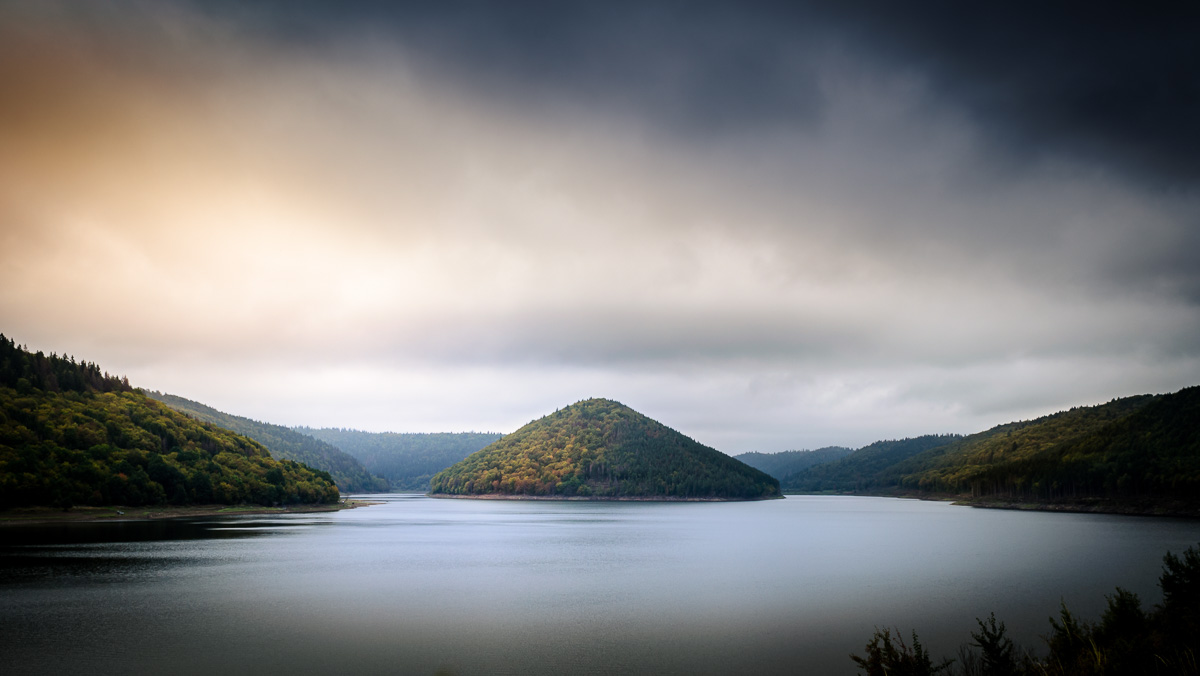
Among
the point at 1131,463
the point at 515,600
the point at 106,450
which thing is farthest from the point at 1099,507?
the point at 106,450

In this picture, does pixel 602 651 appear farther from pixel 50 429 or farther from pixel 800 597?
pixel 50 429

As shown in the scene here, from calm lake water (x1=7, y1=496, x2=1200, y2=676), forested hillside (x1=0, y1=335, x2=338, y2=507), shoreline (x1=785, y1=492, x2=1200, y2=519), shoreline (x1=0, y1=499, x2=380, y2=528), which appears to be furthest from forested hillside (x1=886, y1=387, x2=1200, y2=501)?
forested hillside (x1=0, y1=335, x2=338, y2=507)

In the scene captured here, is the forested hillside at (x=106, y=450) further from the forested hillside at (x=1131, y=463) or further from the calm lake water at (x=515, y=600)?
the forested hillside at (x=1131, y=463)

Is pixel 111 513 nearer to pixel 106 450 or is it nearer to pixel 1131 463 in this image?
pixel 106 450

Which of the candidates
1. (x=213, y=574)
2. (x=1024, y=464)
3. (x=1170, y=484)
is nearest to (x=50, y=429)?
(x=213, y=574)

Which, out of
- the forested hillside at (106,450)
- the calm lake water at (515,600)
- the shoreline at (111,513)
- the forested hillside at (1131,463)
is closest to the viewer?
the calm lake water at (515,600)

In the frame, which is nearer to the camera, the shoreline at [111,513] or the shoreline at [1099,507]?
the shoreline at [111,513]

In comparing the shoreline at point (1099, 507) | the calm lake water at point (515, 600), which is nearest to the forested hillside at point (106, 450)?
the calm lake water at point (515, 600)
